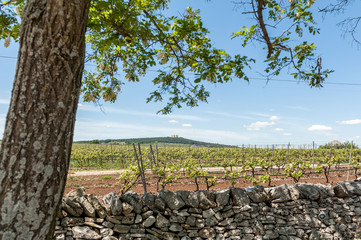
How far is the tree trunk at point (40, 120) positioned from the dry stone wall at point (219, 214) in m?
2.60

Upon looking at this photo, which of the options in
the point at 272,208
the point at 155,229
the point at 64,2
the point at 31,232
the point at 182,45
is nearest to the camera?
the point at 31,232

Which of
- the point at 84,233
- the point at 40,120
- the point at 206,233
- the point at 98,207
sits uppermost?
the point at 40,120

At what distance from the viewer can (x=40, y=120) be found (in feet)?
5.81

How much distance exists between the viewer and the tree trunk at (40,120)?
1729 mm

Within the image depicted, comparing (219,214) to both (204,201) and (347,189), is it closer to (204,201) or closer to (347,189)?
(204,201)

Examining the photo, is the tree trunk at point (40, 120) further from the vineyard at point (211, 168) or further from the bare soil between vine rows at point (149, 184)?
the bare soil between vine rows at point (149, 184)

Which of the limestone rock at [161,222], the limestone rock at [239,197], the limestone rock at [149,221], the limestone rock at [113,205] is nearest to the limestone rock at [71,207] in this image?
the limestone rock at [113,205]

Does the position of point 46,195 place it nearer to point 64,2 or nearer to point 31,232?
point 31,232

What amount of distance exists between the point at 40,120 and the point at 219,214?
4.18 meters

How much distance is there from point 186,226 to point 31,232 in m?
3.48

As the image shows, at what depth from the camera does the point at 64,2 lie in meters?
1.91

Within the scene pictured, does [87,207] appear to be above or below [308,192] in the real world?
below

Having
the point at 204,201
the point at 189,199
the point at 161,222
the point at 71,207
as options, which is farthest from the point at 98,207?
the point at 204,201

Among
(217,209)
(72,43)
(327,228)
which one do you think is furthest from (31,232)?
(327,228)
